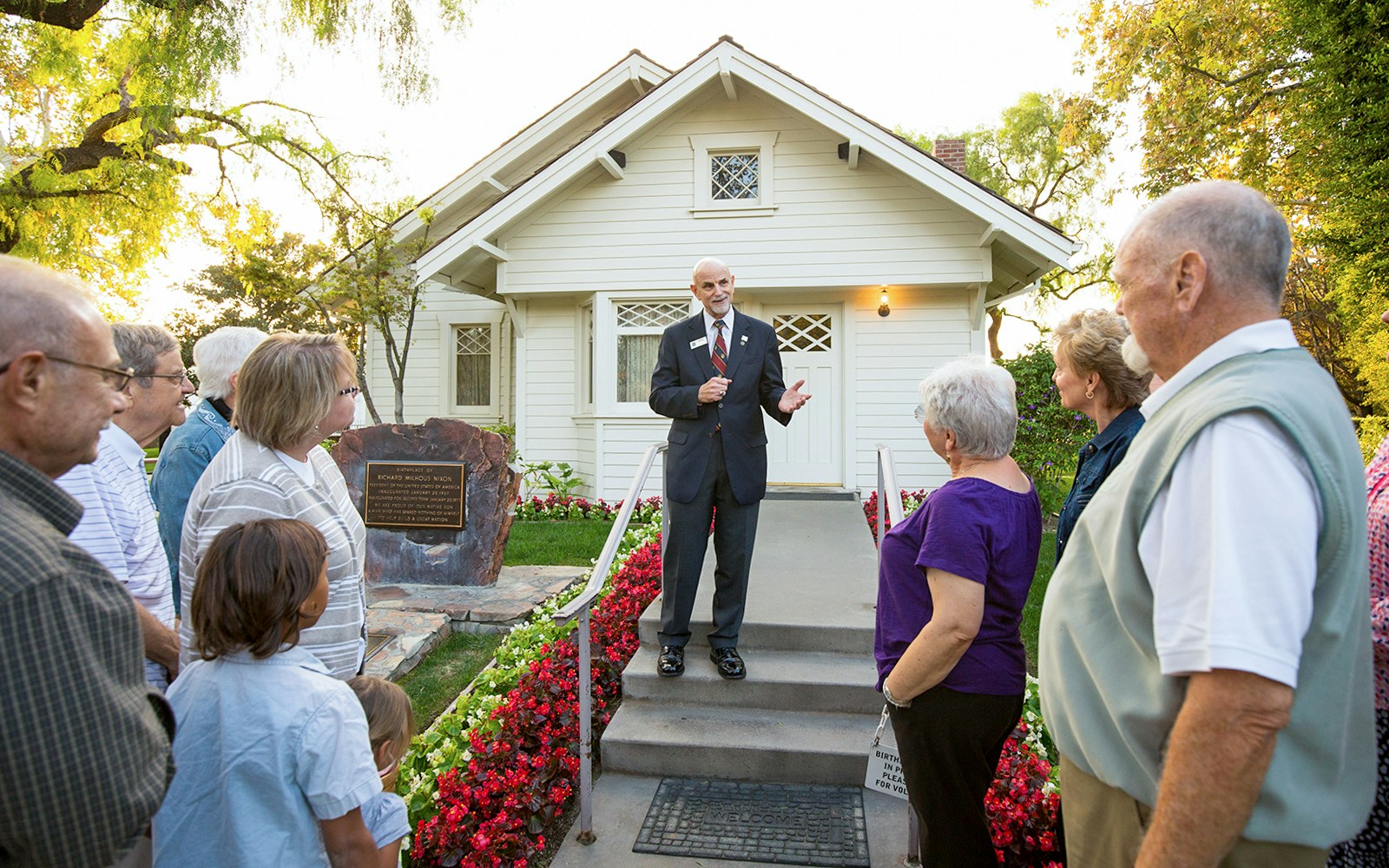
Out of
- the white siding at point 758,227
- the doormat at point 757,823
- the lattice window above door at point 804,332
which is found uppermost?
the white siding at point 758,227

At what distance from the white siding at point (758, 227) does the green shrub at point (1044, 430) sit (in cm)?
133

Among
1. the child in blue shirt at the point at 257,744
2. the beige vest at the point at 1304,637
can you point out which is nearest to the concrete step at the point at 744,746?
the child in blue shirt at the point at 257,744

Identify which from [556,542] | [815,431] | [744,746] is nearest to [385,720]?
[744,746]

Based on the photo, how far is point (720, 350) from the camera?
4.03m

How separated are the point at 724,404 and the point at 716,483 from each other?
41 cm

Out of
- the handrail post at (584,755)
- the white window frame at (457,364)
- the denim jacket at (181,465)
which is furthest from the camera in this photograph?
the white window frame at (457,364)

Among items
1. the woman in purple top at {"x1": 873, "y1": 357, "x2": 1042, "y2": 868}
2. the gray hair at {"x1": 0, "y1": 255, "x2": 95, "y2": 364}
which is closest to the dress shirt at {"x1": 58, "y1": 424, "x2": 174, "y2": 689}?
the gray hair at {"x1": 0, "y1": 255, "x2": 95, "y2": 364}

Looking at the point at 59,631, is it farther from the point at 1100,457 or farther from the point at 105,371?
the point at 1100,457

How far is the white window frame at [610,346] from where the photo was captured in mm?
9859

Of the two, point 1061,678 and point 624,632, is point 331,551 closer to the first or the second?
point 1061,678

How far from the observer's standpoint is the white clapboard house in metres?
9.34

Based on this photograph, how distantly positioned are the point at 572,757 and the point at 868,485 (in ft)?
23.0

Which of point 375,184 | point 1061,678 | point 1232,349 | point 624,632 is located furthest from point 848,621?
point 375,184

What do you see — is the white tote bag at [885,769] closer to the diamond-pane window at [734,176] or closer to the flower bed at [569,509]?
the flower bed at [569,509]
